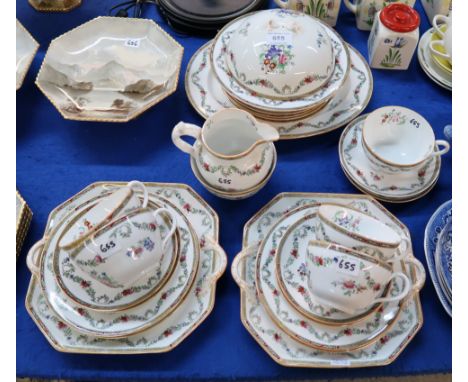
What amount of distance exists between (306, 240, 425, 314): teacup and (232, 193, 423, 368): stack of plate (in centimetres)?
3

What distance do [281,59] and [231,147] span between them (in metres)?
0.18

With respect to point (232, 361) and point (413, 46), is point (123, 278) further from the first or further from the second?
point (413, 46)

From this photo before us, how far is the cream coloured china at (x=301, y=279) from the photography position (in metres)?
0.64

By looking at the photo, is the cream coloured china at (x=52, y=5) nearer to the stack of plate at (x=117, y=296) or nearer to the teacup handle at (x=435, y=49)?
the stack of plate at (x=117, y=296)

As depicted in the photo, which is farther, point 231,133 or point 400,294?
point 231,133

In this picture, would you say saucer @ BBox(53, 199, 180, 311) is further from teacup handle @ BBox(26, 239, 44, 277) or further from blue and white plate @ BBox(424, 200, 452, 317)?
blue and white plate @ BBox(424, 200, 452, 317)

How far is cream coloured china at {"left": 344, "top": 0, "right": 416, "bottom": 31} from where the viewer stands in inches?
38.4

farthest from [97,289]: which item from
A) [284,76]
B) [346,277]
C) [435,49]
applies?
[435,49]

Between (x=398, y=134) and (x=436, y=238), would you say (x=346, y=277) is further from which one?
(x=398, y=134)

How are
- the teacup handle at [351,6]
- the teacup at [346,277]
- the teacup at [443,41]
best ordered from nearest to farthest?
Answer: the teacup at [346,277] < the teacup at [443,41] < the teacup handle at [351,6]

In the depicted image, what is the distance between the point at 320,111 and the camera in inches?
33.9

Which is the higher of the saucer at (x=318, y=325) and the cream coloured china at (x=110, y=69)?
the cream coloured china at (x=110, y=69)

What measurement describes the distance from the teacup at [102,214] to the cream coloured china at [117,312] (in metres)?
0.05

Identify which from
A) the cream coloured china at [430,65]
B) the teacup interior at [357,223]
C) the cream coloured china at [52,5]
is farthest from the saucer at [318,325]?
the cream coloured china at [52,5]
